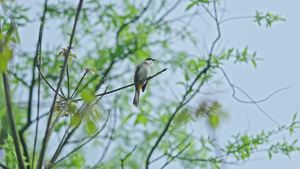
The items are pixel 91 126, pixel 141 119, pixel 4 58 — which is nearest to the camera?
pixel 4 58

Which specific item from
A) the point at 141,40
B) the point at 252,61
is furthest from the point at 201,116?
the point at 141,40

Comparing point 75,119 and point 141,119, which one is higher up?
point 141,119

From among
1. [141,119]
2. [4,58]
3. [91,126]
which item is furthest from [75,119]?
[141,119]

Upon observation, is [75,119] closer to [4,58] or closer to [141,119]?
[4,58]

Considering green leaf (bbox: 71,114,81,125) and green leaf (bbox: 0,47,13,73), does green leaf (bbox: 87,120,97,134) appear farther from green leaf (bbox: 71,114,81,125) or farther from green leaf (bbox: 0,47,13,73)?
green leaf (bbox: 0,47,13,73)

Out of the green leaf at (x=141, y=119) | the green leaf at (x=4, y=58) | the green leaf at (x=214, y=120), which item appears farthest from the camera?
the green leaf at (x=141, y=119)

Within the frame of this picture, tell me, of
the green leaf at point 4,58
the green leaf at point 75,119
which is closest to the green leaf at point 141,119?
the green leaf at point 75,119

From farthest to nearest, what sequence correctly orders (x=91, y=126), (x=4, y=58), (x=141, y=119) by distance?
(x=141, y=119) → (x=91, y=126) → (x=4, y=58)

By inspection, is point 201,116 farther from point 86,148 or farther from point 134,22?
point 86,148

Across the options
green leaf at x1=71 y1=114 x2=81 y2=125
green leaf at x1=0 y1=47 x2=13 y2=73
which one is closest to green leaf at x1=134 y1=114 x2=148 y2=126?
green leaf at x1=71 y1=114 x2=81 y2=125

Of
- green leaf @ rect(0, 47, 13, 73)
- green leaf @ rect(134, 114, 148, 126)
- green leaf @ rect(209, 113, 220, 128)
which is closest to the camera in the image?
green leaf @ rect(0, 47, 13, 73)

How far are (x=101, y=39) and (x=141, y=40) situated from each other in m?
1.10

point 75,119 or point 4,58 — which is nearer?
point 4,58

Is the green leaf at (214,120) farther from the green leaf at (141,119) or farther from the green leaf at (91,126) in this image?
the green leaf at (141,119)
